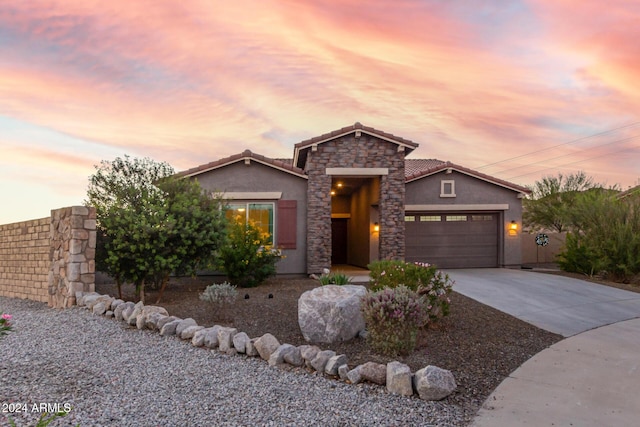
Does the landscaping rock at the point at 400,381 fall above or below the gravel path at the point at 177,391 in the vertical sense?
above

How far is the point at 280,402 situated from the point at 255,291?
656cm

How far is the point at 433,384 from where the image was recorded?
14.9ft

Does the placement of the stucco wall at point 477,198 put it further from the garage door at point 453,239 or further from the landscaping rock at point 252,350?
the landscaping rock at point 252,350

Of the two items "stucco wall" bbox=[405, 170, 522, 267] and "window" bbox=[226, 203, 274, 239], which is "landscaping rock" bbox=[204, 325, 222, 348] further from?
"stucco wall" bbox=[405, 170, 522, 267]

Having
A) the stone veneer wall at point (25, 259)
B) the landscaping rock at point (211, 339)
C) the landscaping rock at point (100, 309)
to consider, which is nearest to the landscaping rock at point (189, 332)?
the landscaping rock at point (211, 339)

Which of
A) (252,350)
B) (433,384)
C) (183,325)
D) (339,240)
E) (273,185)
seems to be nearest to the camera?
(433,384)

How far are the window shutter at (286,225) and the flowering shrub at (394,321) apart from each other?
8.19m

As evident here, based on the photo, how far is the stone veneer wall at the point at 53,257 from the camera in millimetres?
9695

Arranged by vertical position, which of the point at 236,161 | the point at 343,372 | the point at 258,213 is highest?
the point at 236,161

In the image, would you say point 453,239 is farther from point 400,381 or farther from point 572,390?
point 400,381

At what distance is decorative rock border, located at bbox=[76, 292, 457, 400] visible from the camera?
4.63m

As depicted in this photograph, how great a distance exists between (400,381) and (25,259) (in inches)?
463

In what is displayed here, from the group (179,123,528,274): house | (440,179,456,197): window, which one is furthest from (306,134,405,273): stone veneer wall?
(440,179,456,197): window

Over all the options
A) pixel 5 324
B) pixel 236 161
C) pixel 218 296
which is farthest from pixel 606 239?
pixel 5 324
